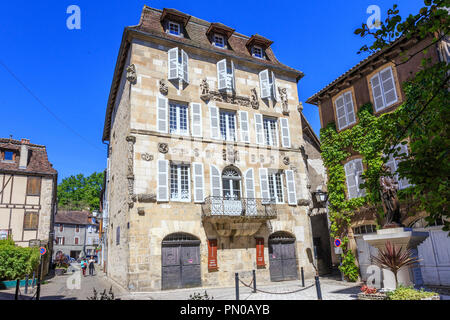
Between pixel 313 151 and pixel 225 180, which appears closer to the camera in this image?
pixel 225 180

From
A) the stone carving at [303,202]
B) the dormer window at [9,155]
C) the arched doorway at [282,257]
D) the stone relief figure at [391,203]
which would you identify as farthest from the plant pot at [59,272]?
the stone relief figure at [391,203]

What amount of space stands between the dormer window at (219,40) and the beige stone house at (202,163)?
6 centimetres

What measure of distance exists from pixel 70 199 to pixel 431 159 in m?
61.3

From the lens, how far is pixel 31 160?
24766 millimetres

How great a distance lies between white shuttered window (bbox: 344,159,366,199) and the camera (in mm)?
15812

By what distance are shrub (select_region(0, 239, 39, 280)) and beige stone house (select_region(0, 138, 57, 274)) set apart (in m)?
5.95

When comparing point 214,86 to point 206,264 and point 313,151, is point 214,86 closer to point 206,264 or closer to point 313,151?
point 206,264

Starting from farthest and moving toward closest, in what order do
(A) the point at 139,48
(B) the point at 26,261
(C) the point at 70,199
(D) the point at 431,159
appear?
1. (C) the point at 70,199
2. (B) the point at 26,261
3. (A) the point at 139,48
4. (D) the point at 431,159

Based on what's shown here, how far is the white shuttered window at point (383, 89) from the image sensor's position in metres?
14.8

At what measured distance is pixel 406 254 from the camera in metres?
8.92

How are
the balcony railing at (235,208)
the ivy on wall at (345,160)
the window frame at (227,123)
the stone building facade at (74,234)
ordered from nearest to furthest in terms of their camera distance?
1. the balcony railing at (235,208)
2. the ivy on wall at (345,160)
3. the window frame at (227,123)
4. the stone building facade at (74,234)

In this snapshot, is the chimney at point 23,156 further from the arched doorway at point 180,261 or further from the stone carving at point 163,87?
the arched doorway at point 180,261

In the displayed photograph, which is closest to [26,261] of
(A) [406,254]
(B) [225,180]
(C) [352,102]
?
(B) [225,180]

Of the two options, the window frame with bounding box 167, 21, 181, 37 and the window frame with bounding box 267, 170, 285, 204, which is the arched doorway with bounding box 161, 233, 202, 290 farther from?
the window frame with bounding box 167, 21, 181, 37
